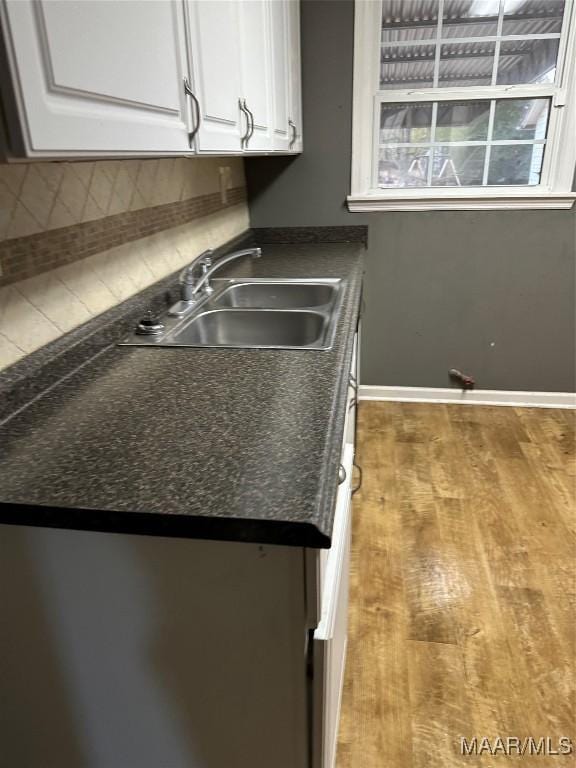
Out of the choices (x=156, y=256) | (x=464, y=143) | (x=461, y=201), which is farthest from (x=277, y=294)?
(x=464, y=143)

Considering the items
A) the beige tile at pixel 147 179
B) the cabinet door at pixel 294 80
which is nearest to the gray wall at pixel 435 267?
the cabinet door at pixel 294 80

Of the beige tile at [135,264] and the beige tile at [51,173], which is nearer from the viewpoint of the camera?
the beige tile at [51,173]

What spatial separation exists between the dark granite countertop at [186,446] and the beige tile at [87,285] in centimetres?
12

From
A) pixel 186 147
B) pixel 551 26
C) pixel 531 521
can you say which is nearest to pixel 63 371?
pixel 186 147

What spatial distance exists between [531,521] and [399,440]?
0.79 metres

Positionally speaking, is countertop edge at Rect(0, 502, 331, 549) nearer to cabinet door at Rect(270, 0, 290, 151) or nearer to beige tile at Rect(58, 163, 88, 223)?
beige tile at Rect(58, 163, 88, 223)

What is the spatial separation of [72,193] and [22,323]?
0.35 m

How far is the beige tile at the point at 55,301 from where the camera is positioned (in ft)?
3.54

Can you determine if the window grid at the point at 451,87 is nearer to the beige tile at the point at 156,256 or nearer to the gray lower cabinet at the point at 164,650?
the beige tile at the point at 156,256

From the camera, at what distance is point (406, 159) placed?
9.05ft

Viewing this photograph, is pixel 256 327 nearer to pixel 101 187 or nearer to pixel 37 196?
pixel 101 187

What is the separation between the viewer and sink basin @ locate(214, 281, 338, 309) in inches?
76.1

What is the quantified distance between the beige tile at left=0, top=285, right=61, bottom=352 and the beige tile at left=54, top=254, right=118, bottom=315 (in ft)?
0.39

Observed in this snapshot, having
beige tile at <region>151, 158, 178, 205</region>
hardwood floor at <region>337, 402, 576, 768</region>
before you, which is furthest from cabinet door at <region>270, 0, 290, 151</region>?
hardwood floor at <region>337, 402, 576, 768</region>
